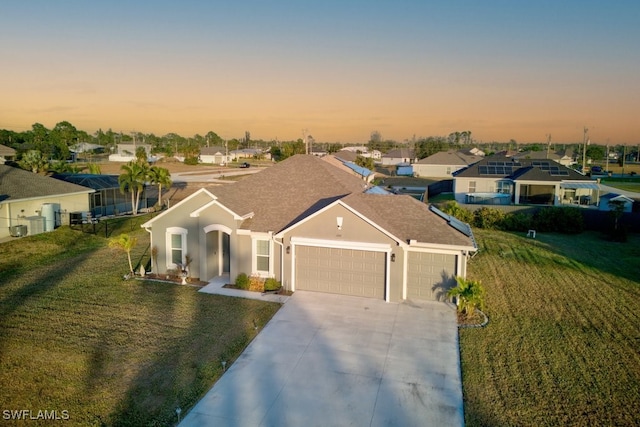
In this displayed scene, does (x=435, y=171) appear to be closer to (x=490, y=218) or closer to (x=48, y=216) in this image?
(x=490, y=218)

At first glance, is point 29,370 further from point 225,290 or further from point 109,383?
point 225,290

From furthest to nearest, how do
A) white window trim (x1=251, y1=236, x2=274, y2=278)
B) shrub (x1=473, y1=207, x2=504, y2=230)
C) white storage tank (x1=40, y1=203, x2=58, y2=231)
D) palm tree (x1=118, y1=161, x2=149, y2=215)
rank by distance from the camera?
palm tree (x1=118, y1=161, x2=149, y2=215)
shrub (x1=473, y1=207, x2=504, y2=230)
white storage tank (x1=40, y1=203, x2=58, y2=231)
white window trim (x1=251, y1=236, x2=274, y2=278)

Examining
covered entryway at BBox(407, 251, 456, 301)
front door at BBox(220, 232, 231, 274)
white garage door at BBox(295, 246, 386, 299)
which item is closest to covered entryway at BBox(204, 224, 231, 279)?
front door at BBox(220, 232, 231, 274)

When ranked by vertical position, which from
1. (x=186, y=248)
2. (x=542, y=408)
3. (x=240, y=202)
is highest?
(x=240, y=202)

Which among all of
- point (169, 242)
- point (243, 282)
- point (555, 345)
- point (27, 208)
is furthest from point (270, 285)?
point (27, 208)

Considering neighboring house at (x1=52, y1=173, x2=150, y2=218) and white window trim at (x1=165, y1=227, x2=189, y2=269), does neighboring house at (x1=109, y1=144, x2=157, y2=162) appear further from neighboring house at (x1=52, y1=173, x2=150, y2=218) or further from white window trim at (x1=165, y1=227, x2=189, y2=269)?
white window trim at (x1=165, y1=227, x2=189, y2=269)

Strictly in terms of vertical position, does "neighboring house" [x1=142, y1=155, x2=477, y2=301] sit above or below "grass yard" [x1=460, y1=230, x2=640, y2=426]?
above

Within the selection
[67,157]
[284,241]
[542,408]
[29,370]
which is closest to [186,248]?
[284,241]
